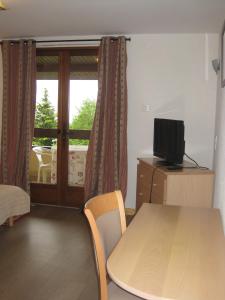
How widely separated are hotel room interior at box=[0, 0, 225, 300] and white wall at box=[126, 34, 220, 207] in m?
0.01

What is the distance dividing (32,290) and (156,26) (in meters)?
3.02

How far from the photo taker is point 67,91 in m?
4.38

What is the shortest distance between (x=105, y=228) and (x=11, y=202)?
6.86 feet

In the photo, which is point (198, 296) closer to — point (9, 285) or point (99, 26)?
point (9, 285)

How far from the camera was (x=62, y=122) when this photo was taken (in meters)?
4.41

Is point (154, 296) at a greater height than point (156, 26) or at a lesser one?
lesser

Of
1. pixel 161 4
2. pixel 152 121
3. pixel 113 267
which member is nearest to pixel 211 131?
pixel 152 121

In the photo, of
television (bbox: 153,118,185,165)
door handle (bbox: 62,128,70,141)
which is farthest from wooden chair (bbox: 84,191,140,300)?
door handle (bbox: 62,128,70,141)

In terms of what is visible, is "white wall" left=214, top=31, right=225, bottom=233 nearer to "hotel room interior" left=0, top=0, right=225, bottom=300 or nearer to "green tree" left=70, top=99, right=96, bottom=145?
"hotel room interior" left=0, top=0, right=225, bottom=300

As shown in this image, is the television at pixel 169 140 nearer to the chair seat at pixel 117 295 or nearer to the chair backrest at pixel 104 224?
the chair backrest at pixel 104 224

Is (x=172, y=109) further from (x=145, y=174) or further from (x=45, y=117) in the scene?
(x=45, y=117)

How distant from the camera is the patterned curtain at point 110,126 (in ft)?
13.3

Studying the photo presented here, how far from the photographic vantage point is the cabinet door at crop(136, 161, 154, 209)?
3516 millimetres

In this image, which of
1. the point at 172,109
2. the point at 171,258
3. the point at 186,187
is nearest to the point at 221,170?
the point at 186,187
